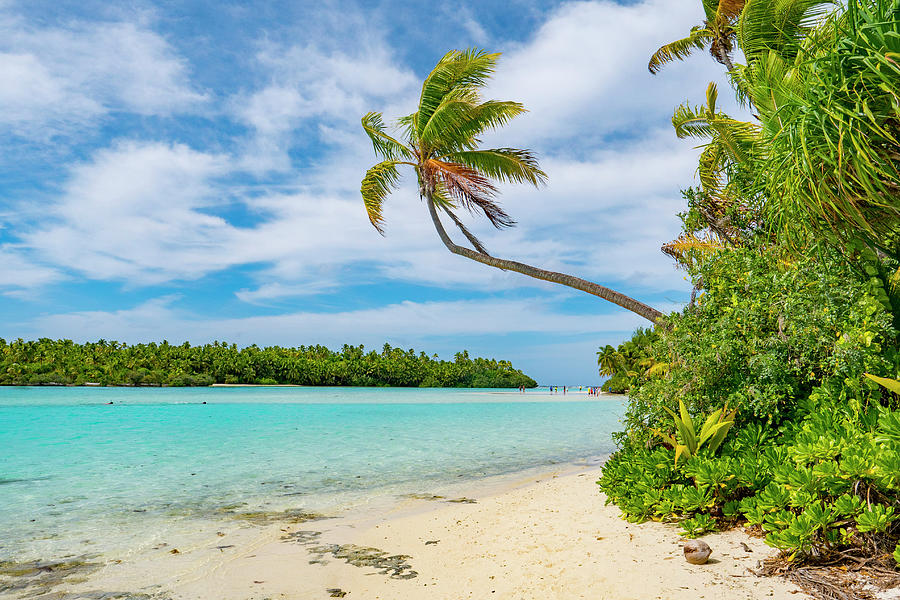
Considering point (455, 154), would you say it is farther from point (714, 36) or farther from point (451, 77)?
point (714, 36)

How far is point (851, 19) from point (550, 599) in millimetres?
4713

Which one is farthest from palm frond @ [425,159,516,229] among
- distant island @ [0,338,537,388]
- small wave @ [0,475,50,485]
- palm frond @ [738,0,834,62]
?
distant island @ [0,338,537,388]

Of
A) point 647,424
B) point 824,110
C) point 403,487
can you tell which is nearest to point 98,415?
point 403,487

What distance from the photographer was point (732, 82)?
9266 millimetres

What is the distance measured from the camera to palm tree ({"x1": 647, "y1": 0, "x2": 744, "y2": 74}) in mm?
11258

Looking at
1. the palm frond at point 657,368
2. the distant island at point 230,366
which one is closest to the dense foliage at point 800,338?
the palm frond at point 657,368

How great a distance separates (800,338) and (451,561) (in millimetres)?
4152

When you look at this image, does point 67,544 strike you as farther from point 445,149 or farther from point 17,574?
point 445,149

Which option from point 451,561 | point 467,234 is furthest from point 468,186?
point 451,561

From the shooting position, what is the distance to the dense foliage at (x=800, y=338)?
147 inches

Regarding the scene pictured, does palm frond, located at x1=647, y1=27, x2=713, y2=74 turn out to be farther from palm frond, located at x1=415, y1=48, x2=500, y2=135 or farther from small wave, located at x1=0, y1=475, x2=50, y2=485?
small wave, located at x1=0, y1=475, x2=50, y2=485

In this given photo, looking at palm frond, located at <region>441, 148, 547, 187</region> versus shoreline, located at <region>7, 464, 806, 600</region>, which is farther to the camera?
palm frond, located at <region>441, 148, 547, 187</region>

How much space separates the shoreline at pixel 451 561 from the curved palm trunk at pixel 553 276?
2634mm

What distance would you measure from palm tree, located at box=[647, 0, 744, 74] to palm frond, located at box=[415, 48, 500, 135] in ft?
16.5
